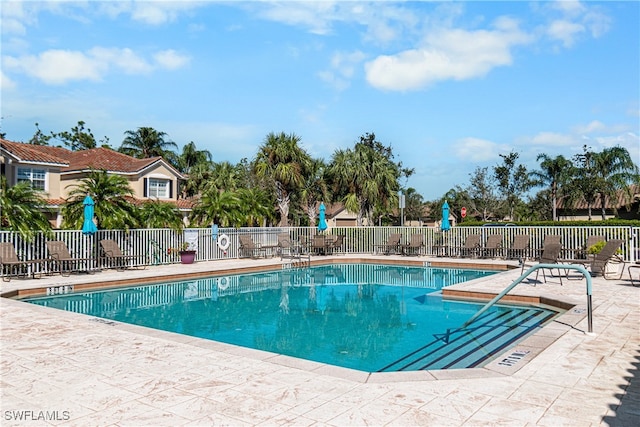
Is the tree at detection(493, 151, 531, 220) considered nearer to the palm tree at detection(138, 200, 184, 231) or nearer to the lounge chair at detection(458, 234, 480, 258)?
the lounge chair at detection(458, 234, 480, 258)

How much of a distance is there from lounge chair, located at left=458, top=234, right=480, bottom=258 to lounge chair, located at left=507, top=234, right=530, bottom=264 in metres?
1.29

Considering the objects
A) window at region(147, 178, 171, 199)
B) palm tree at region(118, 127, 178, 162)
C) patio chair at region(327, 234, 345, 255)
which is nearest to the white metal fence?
patio chair at region(327, 234, 345, 255)

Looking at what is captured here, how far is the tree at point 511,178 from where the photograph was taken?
39688 mm

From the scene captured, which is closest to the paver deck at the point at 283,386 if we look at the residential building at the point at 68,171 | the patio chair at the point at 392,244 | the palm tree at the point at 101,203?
the palm tree at the point at 101,203

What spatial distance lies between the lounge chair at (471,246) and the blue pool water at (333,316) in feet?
15.0

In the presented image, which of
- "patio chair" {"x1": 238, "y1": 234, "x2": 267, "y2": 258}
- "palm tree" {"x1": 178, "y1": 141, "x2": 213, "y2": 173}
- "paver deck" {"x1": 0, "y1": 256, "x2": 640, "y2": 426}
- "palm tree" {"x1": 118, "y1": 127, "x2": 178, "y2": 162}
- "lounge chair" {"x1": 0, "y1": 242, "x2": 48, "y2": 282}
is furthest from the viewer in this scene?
"palm tree" {"x1": 178, "y1": 141, "x2": 213, "y2": 173}

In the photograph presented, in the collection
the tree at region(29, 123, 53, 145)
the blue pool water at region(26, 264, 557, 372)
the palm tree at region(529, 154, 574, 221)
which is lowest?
the blue pool water at region(26, 264, 557, 372)

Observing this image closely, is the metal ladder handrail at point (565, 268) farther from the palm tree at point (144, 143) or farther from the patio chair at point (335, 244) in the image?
the palm tree at point (144, 143)

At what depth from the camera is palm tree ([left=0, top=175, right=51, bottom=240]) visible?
13.7 m

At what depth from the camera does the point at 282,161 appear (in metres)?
27.5

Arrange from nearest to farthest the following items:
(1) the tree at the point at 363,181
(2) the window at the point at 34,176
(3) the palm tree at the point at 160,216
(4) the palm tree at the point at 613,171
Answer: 1. (3) the palm tree at the point at 160,216
2. (2) the window at the point at 34,176
3. (1) the tree at the point at 363,181
4. (4) the palm tree at the point at 613,171

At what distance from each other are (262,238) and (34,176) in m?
13.0

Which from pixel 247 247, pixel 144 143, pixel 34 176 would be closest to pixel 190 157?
pixel 144 143

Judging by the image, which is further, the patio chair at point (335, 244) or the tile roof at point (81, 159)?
the tile roof at point (81, 159)
